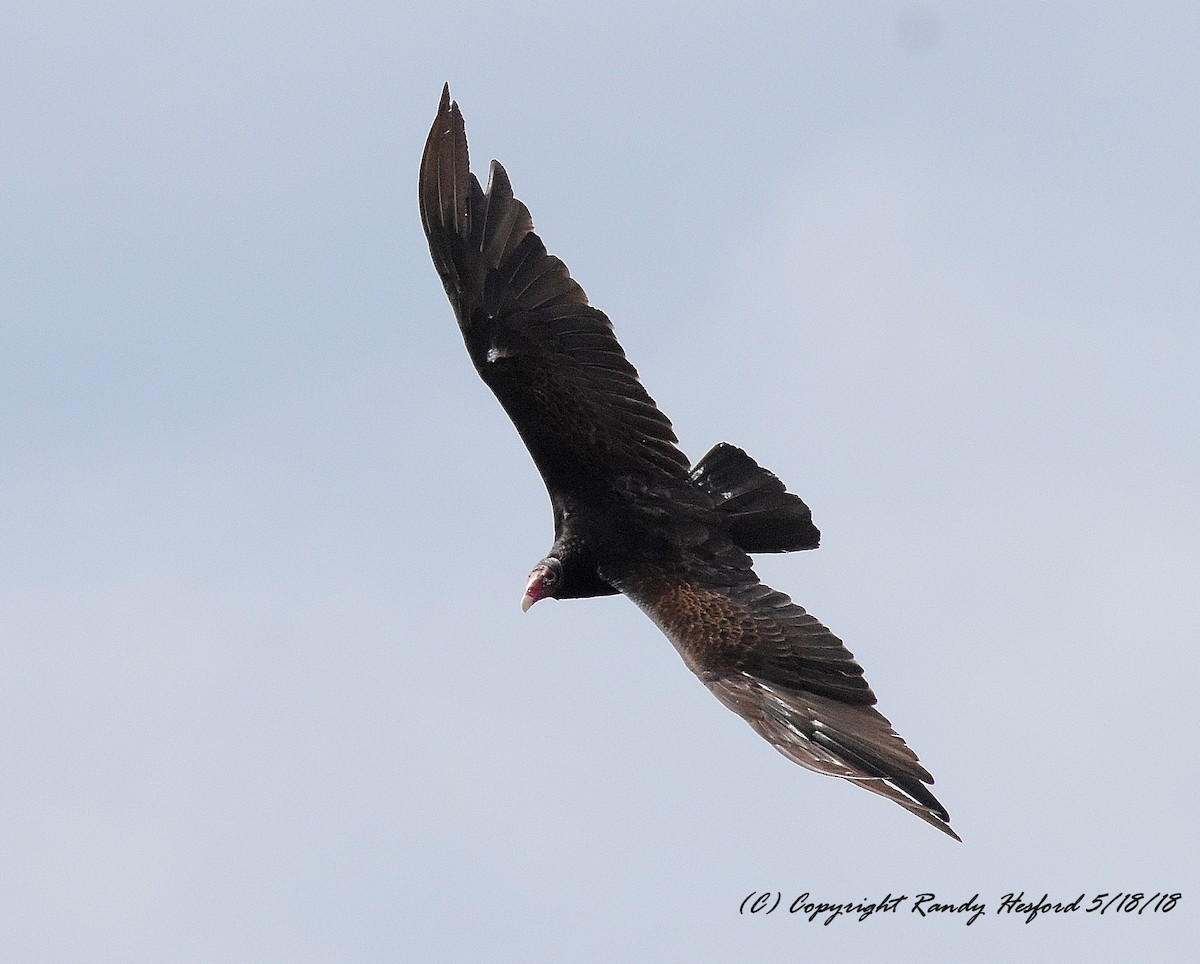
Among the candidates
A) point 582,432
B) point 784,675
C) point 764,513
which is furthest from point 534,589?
point 784,675

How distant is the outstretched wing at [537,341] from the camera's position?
11.6m

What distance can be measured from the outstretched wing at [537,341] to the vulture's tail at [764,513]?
0.37 metres

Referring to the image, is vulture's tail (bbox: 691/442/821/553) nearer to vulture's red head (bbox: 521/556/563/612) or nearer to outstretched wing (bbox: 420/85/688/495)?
outstretched wing (bbox: 420/85/688/495)

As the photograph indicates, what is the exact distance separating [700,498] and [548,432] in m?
1.02

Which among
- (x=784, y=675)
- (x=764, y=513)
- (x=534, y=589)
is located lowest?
(x=784, y=675)

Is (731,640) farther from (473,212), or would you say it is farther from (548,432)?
(473,212)

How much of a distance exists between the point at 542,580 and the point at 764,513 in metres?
1.44

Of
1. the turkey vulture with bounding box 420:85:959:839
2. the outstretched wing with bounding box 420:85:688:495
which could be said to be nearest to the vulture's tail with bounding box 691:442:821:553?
the turkey vulture with bounding box 420:85:959:839

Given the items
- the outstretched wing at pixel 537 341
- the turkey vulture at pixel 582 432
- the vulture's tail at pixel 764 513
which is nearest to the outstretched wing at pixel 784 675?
the turkey vulture at pixel 582 432

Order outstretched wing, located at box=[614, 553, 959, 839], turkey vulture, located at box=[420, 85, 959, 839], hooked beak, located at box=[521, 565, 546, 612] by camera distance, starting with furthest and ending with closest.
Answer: hooked beak, located at box=[521, 565, 546, 612]
turkey vulture, located at box=[420, 85, 959, 839]
outstretched wing, located at box=[614, 553, 959, 839]

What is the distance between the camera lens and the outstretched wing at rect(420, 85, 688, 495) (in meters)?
11.6

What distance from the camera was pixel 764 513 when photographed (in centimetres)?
1162

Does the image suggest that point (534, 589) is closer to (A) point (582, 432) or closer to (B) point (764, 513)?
(A) point (582, 432)

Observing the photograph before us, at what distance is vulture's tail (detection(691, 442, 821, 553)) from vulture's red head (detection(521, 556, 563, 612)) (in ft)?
3.57
